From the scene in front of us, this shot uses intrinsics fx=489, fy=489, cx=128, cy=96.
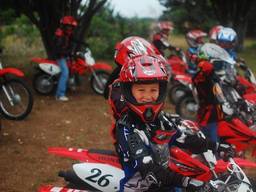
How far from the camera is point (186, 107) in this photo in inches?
341

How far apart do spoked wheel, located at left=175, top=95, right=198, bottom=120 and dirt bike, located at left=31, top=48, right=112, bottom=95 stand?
7.91 ft

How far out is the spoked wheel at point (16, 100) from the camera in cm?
796

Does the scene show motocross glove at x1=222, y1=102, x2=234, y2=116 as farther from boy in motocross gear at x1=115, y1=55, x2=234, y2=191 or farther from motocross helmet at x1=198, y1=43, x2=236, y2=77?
boy in motocross gear at x1=115, y1=55, x2=234, y2=191

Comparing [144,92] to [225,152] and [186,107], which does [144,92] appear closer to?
[225,152]

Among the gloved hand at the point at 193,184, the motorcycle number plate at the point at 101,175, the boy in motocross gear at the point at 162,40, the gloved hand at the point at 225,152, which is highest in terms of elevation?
the gloved hand at the point at 225,152

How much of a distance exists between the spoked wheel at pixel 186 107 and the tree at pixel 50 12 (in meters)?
3.29

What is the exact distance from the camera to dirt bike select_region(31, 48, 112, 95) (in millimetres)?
10188

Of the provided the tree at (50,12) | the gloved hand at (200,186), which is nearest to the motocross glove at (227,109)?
the gloved hand at (200,186)

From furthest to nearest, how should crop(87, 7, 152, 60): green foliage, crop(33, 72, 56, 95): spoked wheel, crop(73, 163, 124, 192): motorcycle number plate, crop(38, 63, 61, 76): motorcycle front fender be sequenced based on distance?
1. crop(87, 7, 152, 60): green foliage
2. crop(33, 72, 56, 95): spoked wheel
3. crop(38, 63, 61, 76): motorcycle front fender
4. crop(73, 163, 124, 192): motorcycle number plate

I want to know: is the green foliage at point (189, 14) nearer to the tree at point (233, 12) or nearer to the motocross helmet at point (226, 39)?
the tree at point (233, 12)

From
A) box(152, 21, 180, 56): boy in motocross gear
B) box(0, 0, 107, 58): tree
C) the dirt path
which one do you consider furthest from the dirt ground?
box(152, 21, 180, 56): boy in motocross gear

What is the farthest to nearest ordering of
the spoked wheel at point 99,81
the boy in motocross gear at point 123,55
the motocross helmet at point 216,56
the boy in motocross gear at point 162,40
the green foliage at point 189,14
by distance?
the green foliage at point 189,14
the boy in motocross gear at point 162,40
the spoked wheel at point 99,81
the motocross helmet at point 216,56
the boy in motocross gear at point 123,55

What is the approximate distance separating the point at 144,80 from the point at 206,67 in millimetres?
2744

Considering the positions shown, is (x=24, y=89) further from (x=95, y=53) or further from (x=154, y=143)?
(x=95, y=53)
